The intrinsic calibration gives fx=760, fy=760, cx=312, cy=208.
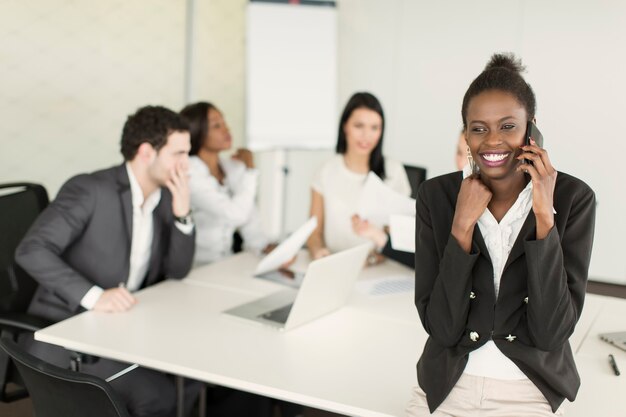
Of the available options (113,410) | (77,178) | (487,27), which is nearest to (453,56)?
(487,27)

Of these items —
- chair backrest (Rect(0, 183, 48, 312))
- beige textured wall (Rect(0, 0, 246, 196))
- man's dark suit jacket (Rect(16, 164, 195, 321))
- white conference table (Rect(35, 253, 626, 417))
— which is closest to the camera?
white conference table (Rect(35, 253, 626, 417))

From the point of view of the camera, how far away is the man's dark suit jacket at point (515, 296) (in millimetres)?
1609

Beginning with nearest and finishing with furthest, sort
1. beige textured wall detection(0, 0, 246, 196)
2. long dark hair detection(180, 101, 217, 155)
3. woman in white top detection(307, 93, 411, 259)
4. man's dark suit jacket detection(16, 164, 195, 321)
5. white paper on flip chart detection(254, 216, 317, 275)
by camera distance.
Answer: man's dark suit jacket detection(16, 164, 195, 321)
white paper on flip chart detection(254, 216, 317, 275)
woman in white top detection(307, 93, 411, 259)
long dark hair detection(180, 101, 217, 155)
beige textured wall detection(0, 0, 246, 196)

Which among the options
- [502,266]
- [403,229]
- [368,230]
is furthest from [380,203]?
[502,266]

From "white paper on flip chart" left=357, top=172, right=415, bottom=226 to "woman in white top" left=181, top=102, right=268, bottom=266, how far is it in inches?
25.8

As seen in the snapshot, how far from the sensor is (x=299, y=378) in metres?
2.09

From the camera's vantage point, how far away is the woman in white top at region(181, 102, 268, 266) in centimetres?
375

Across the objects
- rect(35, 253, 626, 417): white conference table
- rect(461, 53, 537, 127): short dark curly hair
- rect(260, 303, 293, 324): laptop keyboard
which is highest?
rect(461, 53, 537, 127): short dark curly hair

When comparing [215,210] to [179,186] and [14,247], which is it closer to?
[179,186]

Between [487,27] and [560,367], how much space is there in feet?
15.1

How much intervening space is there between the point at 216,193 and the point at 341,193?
0.62m

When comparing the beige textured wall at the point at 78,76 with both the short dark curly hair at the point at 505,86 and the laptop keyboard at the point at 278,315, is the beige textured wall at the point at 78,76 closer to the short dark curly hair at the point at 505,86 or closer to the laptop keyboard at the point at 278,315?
the laptop keyboard at the point at 278,315

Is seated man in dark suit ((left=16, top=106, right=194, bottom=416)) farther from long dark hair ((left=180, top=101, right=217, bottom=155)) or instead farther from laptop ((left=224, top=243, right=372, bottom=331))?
long dark hair ((left=180, top=101, right=217, bottom=155))

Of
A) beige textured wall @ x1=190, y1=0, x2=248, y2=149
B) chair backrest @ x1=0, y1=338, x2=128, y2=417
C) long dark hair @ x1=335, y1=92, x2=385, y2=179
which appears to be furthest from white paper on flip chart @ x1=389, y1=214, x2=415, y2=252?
beige textured wall @ x1=190, y1=0, x2=248, y2=149
